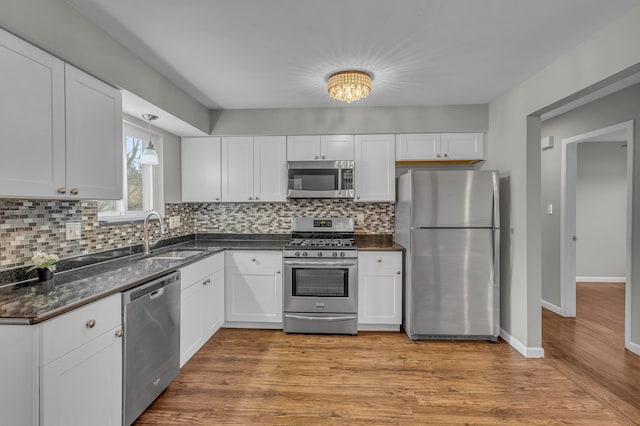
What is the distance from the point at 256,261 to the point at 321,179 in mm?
1125

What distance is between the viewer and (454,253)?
2.95 metres

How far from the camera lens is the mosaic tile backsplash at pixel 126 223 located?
1758mm

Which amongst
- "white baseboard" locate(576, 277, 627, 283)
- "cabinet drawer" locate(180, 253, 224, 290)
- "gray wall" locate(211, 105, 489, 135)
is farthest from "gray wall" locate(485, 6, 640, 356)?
"white baseboard" locate(576, 277, 627, 283)

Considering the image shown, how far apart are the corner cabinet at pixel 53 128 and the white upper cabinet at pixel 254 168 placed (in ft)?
5.04

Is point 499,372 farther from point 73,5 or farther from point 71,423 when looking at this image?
point 73,5

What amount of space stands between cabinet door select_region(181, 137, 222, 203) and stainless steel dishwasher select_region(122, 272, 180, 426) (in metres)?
1.49

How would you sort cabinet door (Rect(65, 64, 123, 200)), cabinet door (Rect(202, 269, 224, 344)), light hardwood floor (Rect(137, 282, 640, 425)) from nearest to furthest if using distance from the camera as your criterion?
1. cabinet door (Rect(65, 64, 123, 200))
2. light hardwood floor (Rect(137, 282, 640, 425))
3. cabinet door (Rect(202, 269, 224, 344))

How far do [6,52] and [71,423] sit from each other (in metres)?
1.67

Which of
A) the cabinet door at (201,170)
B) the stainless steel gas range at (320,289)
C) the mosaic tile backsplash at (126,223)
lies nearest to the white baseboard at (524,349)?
the stainless steel gas range at (320,289)

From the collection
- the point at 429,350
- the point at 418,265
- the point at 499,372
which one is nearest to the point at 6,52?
the point at 418,265

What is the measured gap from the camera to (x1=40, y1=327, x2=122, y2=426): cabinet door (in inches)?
50.3

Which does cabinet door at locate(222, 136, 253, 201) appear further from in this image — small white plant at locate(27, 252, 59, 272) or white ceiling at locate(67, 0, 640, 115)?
small white plant at locate(27, 252, 59, 272)

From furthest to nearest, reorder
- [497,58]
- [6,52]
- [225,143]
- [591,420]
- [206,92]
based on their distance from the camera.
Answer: [225,143], [206,92], [497,58], [591,420], [6,52]

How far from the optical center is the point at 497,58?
2.31m
